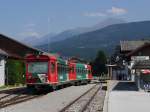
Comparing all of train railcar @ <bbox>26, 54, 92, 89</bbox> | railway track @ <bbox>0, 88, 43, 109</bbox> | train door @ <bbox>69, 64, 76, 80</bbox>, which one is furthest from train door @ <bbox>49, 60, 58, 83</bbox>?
train door @ <bbox>69, 64, 76, 80</bbox>

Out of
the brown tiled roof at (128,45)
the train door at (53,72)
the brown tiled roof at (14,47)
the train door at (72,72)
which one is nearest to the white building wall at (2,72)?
the train door at (72,72)

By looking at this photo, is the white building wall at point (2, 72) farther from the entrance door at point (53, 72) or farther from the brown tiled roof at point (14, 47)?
the brown tiled roof at point (14, 47)

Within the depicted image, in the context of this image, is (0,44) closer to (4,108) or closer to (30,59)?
(30,59)

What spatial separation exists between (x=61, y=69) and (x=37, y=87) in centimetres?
510

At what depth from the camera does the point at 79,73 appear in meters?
53.2


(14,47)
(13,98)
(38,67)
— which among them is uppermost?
(14,47)

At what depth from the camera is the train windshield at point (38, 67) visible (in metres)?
34.8

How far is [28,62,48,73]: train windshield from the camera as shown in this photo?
3478 cm

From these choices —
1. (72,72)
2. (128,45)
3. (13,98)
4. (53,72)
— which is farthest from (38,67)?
(128,45)

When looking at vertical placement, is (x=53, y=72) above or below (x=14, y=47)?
below

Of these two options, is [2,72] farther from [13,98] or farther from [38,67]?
[13,98]

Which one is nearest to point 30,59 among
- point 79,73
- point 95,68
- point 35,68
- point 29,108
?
point 35,68

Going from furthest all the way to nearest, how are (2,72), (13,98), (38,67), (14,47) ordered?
(14,47) < (2,72) < (38,67) < (13,98)

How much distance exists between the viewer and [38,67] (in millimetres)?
34906
